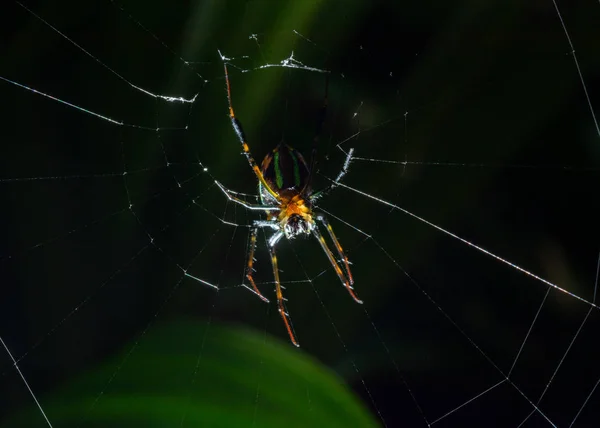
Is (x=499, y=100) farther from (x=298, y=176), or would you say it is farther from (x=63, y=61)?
(x=63, y=61)

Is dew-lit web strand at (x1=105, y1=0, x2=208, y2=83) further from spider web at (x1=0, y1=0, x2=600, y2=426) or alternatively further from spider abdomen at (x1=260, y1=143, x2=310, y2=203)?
spider abdomen at (x1=260, y1=143, x2=310, y2=203)

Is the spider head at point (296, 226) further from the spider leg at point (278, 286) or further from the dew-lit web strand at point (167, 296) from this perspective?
the dew-lit web strand at point (167, 296)

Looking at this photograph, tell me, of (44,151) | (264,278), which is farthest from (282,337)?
(44,151)

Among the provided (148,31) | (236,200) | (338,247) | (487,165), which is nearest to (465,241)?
(487,165)

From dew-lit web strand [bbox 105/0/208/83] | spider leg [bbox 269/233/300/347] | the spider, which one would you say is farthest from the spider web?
spider leg [bbox 269/233/300/347]

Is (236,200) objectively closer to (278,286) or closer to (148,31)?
(278,286)

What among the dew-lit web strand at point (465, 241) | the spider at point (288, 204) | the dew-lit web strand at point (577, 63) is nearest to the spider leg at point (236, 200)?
the spider at point (288, 204)
